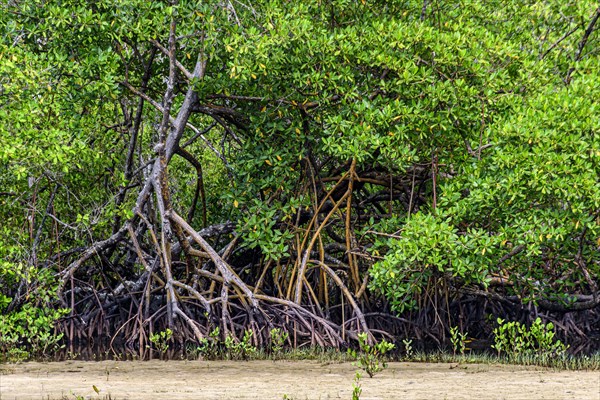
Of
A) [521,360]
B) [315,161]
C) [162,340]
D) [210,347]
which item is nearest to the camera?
[521,360]

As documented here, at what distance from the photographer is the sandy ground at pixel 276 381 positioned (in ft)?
22.7

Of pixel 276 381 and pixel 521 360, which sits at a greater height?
pixel 521 360

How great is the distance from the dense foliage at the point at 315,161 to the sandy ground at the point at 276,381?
3.72 ft

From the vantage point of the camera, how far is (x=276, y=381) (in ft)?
25.4

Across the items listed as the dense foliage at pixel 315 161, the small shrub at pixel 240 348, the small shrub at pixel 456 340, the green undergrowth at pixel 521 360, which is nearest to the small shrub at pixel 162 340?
the dense foliage at pixel 315 161

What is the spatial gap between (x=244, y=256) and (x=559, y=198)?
439 centimetres

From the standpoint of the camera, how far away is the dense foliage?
9.52 metres

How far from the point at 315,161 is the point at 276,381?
4.26 m

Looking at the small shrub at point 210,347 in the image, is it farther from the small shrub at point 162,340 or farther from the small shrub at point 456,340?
the small shrub at point 456,340

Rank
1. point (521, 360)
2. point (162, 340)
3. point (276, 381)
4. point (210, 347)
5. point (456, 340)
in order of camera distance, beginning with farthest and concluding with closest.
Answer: point (162, 340), point (210, 347), point (456, 340), point (521, 360), point (276, 381)

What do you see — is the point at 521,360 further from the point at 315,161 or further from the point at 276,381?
the point at 315,161


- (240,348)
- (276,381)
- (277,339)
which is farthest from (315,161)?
(276,381)

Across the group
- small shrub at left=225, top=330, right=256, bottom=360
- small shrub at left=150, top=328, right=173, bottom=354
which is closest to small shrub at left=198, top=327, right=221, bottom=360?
small shrub at left=225, top=330, right=256, bottom=360

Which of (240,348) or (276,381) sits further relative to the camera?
(240,348)
